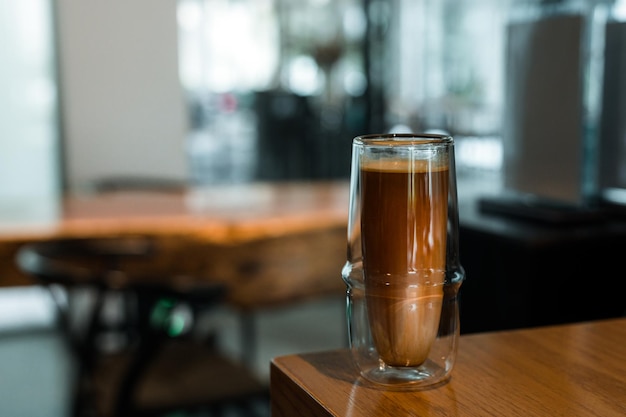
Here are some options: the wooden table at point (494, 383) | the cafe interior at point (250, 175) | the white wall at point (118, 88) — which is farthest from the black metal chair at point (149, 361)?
the white wall at point (118, 88)

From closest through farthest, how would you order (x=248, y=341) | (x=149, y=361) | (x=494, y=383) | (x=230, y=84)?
1. (x=494, y=383)
2. (x=149, y=361)
3. (x=248, y=341)
4. (x=230, y=84)

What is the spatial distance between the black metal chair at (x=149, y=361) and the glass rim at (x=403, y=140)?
3.73ft

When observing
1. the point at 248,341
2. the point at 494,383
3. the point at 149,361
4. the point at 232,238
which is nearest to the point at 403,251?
the point at 494,383

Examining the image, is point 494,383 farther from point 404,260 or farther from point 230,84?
point 230,84

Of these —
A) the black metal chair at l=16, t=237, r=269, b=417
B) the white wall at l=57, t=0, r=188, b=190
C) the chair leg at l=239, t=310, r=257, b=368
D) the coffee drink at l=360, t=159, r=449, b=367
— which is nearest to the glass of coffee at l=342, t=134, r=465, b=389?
the coffee drink at l=360, t=159, r=449, b=367

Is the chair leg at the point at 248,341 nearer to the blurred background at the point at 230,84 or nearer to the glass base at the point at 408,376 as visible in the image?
the blurred background at the point at 230,84

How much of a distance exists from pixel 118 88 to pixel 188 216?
1.43 m

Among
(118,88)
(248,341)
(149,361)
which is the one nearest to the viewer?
(149,361)

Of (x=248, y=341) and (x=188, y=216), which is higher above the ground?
(x=188, y=216)

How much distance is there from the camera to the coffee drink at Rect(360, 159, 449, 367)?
65 centimetres

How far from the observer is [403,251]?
0.65 meters

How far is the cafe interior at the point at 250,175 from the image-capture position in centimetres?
137

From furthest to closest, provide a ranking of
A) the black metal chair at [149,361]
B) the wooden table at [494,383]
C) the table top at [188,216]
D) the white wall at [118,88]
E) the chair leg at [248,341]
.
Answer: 1. the white wall at [118,88]
2. the chair leg at [248,341]
3. the table top at [188,216]
4. the black metal chair at [149,361]
5. the wooden table at [494,383]

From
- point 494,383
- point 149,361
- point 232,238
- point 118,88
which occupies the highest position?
point 118,88
